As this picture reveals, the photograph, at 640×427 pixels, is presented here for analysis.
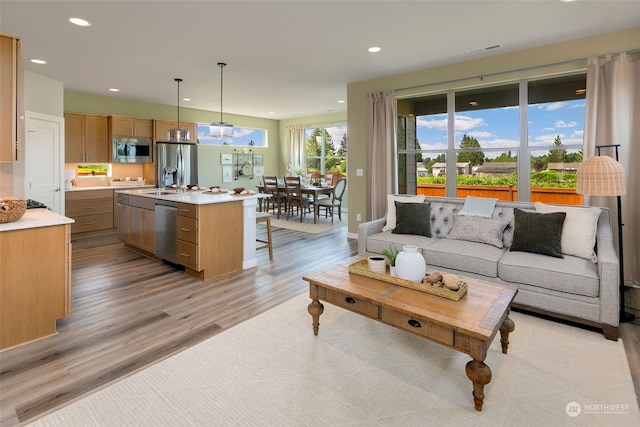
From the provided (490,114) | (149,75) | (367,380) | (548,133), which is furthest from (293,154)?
(367,380)

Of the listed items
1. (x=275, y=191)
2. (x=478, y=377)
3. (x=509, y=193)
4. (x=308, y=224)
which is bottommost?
(x=478, y=377)

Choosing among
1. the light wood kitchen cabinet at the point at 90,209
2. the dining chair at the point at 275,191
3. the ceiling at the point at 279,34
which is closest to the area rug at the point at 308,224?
the dining chair at the point at 275,191

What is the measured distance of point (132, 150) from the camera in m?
7.21

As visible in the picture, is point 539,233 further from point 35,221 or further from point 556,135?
point 35,221

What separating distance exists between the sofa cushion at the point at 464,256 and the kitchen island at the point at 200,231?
219 cm

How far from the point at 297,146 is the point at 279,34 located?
6.64 metres

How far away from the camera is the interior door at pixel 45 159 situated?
5133mm

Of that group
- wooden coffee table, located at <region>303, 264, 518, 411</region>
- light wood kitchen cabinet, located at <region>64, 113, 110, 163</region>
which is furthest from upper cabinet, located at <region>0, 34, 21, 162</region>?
light wood kitchen cabinet, located at <region>64, 113, 110, 163</region>

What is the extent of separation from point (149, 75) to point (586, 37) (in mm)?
5800

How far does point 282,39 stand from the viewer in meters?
3.80

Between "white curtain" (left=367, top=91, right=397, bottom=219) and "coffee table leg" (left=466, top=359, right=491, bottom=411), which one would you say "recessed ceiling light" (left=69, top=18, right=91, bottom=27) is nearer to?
"white curtain" (left=367, top=91, right=397, bottom=219)

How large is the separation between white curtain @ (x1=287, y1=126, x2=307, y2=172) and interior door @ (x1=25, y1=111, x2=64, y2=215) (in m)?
5.86

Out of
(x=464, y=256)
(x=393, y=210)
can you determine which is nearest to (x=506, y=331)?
(x=464, y=256)

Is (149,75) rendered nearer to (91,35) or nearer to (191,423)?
(91,35)
